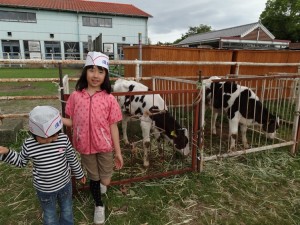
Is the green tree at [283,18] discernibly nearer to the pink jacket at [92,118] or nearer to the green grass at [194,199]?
the green grass at [194,199]

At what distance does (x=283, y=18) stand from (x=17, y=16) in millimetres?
43994

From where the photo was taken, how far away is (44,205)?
2.30 metres

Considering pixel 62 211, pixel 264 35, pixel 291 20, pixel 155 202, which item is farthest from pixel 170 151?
pixel 291 20

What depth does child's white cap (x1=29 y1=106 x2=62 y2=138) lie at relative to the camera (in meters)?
2.00

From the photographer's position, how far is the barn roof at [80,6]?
3091 centimetres

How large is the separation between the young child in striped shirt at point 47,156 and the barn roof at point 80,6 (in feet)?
111

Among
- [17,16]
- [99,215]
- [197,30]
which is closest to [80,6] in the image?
[17,16]

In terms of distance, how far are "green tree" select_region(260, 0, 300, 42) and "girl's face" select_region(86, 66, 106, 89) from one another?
4860cm

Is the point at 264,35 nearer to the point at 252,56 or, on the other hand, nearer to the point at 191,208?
the point at 252,56

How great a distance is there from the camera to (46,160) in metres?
2.15

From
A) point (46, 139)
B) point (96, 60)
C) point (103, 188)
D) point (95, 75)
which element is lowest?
point (103, 188)

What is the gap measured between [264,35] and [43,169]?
36.1 m

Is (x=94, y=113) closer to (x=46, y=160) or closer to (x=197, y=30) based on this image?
(x=46, y=160)

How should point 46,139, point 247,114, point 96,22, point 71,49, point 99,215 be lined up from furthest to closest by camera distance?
point 96,22
point 71,49
point 247,114
point 99,215
point 46,139
